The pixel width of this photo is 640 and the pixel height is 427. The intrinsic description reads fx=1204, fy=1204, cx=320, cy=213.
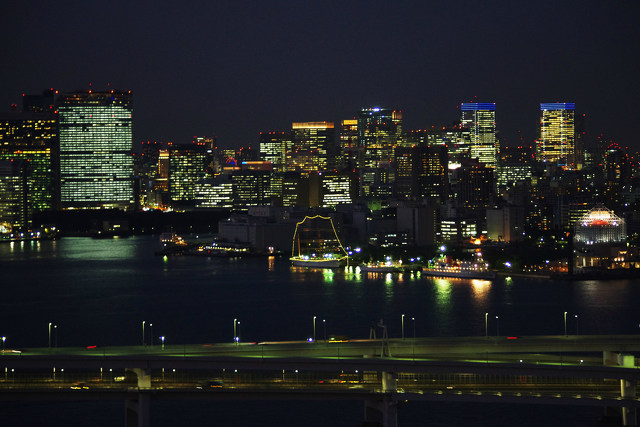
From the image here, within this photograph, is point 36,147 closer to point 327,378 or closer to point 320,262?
point 320,262

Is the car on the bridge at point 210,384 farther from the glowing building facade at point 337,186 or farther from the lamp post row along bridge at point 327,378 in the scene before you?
the glowing building facade at point 337,186

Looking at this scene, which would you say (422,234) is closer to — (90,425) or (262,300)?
(262,300)

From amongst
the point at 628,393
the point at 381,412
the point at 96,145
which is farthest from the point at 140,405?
the point at 96,145

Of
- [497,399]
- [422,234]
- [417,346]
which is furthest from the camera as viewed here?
[422,234]

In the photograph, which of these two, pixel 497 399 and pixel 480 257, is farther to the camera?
pixel 480 257

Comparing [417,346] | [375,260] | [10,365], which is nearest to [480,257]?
[375,260]

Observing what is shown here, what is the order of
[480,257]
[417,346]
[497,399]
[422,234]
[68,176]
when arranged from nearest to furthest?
[497,399] < [417,346] < [480,257] < [422,234] < [68,176]

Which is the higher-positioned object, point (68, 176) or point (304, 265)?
point (68, 176)
